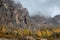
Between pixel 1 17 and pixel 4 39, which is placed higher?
pixel 1 17

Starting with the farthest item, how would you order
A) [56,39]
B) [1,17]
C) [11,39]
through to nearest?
1. [1,17]
2. [56,39]
3. [11,39]

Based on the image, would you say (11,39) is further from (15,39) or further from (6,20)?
(6,20)

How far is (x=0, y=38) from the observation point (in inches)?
2596

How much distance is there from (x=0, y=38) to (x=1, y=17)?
11141cm

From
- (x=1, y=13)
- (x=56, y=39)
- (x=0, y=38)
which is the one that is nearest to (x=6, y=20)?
(x=1, y=13)

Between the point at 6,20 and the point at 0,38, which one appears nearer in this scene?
the point at 0,38

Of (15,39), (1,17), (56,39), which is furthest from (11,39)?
(1,17)

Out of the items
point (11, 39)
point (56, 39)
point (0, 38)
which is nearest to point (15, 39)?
point (11, 39)

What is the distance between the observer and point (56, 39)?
83.3 metres

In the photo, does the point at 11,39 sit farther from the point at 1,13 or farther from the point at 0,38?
the point at 1,13

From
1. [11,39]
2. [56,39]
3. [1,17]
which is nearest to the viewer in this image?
[11,39]

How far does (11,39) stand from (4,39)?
2549 millimetres

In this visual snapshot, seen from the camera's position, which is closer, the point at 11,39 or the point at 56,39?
the point at 11,39

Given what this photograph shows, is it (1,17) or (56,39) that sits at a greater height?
(1,17)
